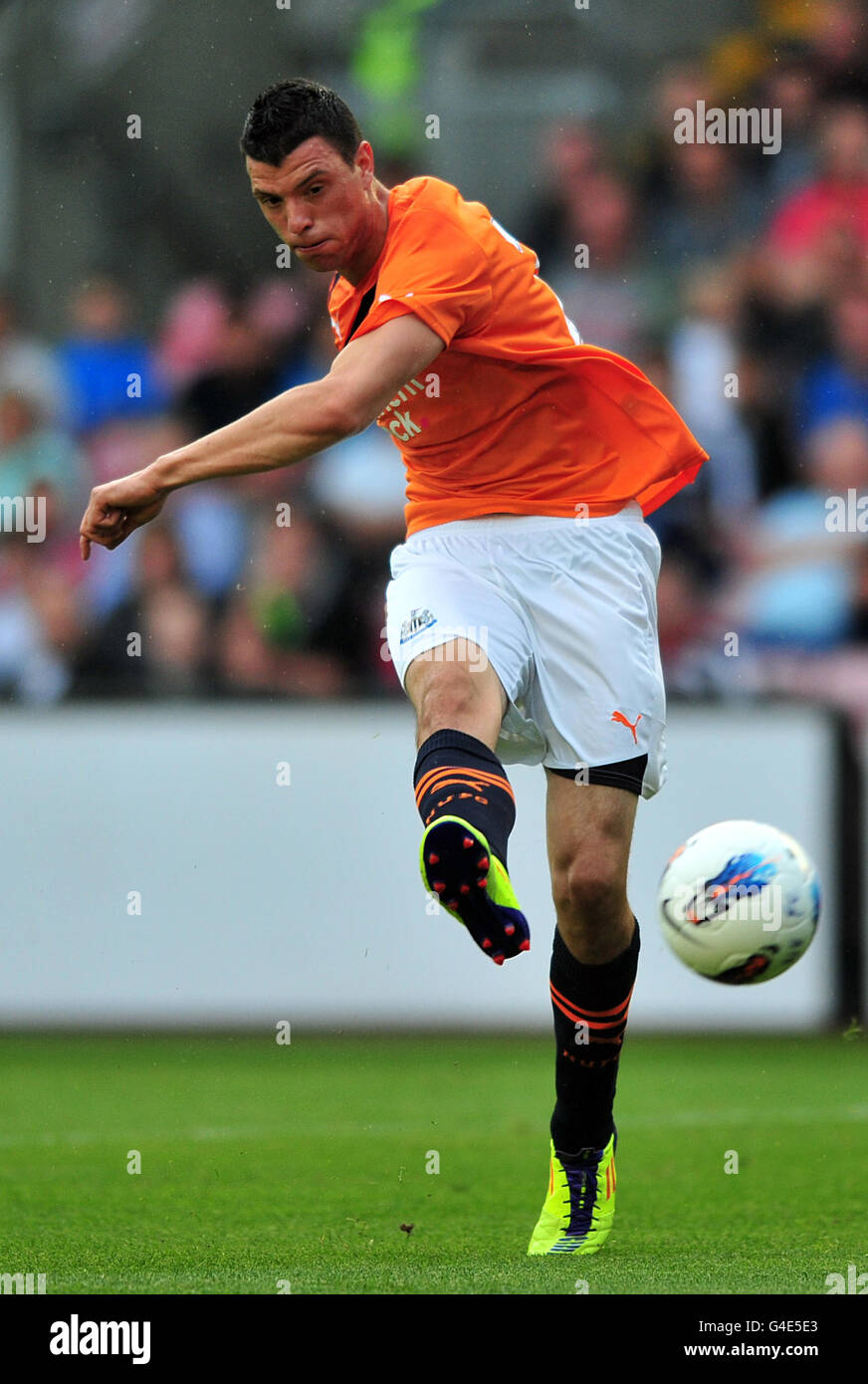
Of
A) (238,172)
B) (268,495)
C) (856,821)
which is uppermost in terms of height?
(238,172)

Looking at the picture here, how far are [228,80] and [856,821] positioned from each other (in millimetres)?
6054

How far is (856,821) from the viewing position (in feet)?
29.5

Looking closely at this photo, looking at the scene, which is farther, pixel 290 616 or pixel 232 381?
pixel 232 381

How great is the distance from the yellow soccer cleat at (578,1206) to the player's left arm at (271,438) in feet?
5.90

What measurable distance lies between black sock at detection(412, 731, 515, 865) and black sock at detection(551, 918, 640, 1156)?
79cm

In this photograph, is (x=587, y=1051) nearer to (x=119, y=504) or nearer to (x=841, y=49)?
(x=119, y=504)

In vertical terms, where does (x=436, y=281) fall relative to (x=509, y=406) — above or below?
above

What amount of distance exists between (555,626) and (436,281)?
85cm

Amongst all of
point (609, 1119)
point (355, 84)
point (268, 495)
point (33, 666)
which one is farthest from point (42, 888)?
point (355, 84)

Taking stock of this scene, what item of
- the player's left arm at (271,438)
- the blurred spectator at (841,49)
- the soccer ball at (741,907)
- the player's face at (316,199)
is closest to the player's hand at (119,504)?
the player's left arm at (271,438)

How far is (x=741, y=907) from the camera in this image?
197 inches

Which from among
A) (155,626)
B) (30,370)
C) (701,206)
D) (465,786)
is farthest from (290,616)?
(465,786)

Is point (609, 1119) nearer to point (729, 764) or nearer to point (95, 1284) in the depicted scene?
point (95, 1284)
